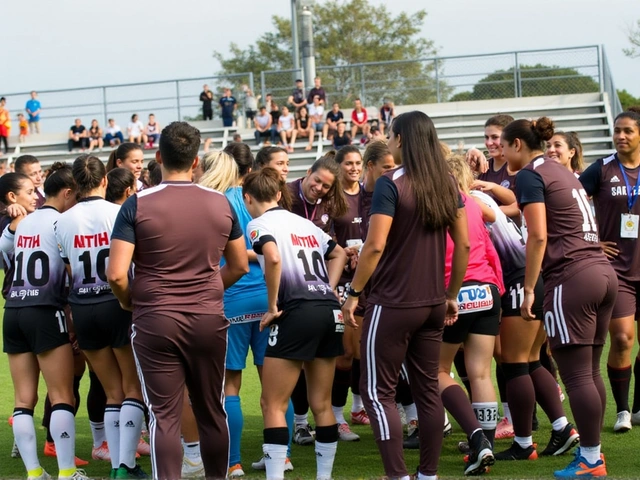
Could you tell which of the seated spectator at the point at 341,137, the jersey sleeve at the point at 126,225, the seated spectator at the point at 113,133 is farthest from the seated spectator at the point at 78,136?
the jersey sleeve at the point at 126,225

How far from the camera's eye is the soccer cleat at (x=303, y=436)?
6.60 m

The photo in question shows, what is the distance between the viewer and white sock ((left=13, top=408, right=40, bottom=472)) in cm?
552

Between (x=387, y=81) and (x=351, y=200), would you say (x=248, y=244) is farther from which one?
(x=387, y=81)

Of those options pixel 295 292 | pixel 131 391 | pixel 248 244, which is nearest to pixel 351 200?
pixel 248 244

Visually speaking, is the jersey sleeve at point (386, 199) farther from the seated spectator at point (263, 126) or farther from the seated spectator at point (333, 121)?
the seated spectator at point (263, 126)

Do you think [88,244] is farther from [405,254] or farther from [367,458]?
[367,458]

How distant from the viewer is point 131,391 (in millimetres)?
5590

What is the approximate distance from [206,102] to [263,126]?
2693 millimetres

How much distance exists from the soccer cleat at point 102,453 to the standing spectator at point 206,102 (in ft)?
70.4

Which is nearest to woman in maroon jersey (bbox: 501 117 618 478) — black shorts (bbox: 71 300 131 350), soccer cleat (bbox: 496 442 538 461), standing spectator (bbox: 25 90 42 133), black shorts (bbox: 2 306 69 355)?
soccer cleat (bbox: 496 442 538 461)

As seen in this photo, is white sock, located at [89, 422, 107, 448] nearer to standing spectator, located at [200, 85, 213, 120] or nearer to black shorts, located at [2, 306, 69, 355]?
black shorts, located at [2, 306, 69, 355]

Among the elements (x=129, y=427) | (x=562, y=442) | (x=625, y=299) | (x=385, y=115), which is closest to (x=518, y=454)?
(x=562, y=442)

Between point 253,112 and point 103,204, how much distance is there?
21906 millimetres

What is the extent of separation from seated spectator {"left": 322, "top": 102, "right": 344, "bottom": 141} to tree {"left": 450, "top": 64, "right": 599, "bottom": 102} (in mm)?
3919
